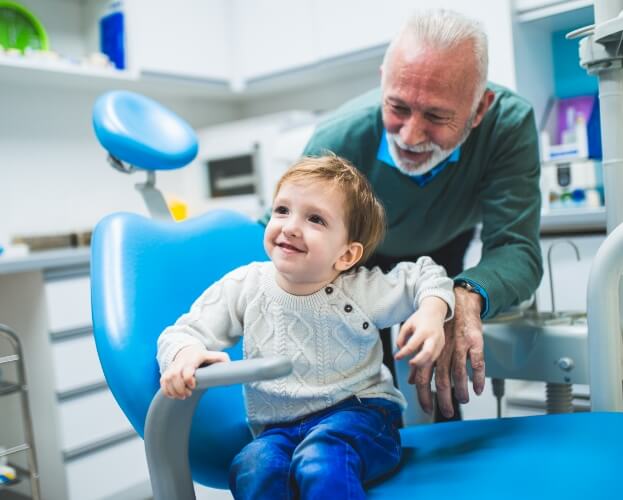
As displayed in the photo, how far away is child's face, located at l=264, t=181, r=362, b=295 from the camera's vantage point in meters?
0.87

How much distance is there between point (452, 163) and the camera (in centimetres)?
123

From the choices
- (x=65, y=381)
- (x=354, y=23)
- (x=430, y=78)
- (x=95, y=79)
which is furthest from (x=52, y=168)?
(x=430, y=78)

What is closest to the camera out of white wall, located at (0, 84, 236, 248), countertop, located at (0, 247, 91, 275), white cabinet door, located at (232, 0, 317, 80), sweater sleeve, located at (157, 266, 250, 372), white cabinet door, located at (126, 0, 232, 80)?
sweater sleeve, located at (157, 266, 250, 372)

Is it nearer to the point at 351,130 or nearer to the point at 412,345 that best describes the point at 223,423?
the point at 412,345

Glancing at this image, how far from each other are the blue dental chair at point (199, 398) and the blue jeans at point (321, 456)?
0.03 meters

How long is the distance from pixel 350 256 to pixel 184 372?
1.09 ft

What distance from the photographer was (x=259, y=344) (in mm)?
898

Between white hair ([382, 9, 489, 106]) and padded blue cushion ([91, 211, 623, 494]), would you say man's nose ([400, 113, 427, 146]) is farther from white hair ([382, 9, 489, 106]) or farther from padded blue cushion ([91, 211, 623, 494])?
padded blue cushion ([91, 211, 623, 494])

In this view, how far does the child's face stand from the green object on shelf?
2150mm

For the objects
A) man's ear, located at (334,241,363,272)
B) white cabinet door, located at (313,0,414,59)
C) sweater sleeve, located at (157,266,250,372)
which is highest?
white cabinet door, located at (313,0,414,59)

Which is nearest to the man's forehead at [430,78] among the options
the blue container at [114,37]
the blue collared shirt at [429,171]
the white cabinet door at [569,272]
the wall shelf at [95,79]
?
the blue collared shirt at [429,171]

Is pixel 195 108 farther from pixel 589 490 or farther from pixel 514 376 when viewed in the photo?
pixel 589 490

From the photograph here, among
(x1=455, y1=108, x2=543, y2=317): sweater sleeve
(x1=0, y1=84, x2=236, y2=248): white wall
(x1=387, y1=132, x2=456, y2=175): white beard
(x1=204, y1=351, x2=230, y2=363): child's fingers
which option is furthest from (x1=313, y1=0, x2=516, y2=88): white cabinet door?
(x1=204, y1=351, x2=230, y2=363): child's fingers

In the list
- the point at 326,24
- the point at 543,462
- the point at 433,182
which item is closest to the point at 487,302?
the point at 543,462
